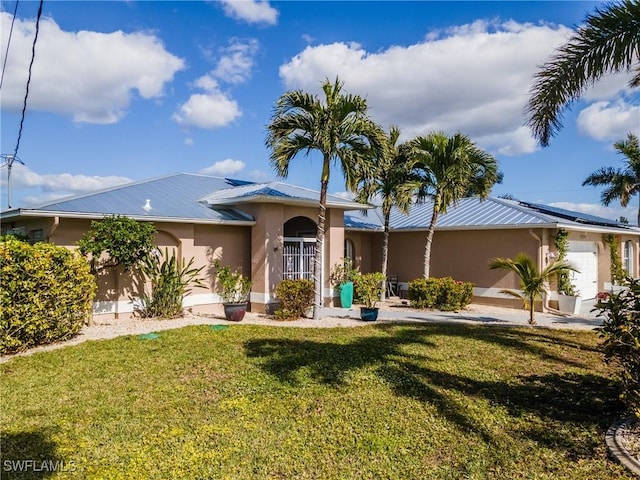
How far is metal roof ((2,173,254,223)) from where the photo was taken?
12.1 meters

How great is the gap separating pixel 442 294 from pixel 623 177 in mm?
17841

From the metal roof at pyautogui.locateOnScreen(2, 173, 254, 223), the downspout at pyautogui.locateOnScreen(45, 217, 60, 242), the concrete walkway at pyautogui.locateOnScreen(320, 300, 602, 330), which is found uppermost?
the metal roof at pyautogui.locateOnScreen(2, 173, 254, 223)

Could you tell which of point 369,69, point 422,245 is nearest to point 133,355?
point 369,69

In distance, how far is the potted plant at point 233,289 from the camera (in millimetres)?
13203

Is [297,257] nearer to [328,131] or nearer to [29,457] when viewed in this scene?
[328,131]

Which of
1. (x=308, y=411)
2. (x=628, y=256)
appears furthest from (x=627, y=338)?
(x=628, y=256)

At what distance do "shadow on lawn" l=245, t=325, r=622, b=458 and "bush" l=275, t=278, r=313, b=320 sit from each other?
10.3ft

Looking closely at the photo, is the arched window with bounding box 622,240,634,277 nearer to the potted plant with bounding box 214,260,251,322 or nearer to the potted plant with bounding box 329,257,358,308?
the potted plant with bounding box 329,257,358,308

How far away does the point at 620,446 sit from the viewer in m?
4.86

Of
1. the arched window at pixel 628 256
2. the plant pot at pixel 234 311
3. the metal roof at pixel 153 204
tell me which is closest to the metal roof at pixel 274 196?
the metal roof at pixel 153 204

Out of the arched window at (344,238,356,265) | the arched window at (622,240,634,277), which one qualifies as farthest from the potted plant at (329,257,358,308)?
the arched window at (622,240,634,277)

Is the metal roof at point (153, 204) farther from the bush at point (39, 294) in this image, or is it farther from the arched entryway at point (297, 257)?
the bush at point (39, 294)

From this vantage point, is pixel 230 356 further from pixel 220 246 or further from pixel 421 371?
pixel 220 246

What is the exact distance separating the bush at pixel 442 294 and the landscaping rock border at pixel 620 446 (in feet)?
36.6
